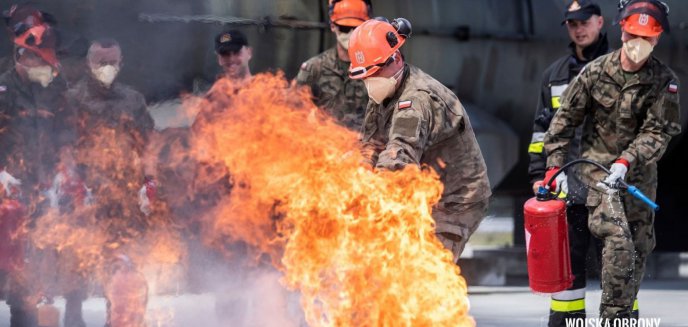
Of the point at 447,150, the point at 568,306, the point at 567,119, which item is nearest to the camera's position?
the point at 447,150

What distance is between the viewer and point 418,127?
5336mm

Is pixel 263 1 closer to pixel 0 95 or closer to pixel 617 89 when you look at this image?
pixel 0 95

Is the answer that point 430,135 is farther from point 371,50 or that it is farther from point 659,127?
point 659,127

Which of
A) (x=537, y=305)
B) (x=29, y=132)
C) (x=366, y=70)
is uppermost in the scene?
(x=366, y=70)

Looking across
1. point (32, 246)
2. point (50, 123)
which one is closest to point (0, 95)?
point (50, 123)

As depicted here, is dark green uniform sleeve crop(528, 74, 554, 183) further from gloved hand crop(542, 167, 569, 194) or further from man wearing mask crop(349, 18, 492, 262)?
man wearing mask crop(349, 18, 492, 262)

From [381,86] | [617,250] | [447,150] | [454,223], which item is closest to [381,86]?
[381,86]

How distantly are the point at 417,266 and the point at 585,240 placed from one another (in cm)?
213

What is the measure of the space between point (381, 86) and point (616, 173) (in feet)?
4.85

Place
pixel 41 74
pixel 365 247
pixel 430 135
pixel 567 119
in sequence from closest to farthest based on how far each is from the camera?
pixel 365 247 < pixel 430 135 < pixel 567 119 < pixel 41 74

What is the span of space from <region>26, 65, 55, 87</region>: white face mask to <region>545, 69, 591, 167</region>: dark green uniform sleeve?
104 inches

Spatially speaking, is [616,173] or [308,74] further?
[308,74]

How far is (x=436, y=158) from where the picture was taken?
19.1 ft

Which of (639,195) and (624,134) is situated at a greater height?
(624,134)
